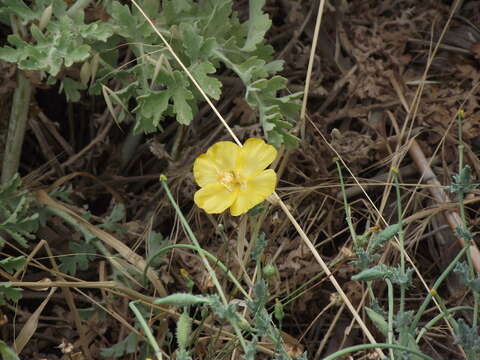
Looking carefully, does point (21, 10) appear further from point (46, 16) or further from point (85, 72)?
point (85, 72)

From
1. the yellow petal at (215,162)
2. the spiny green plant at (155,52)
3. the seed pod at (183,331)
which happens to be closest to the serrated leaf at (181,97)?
the spiny green plant at (155,52)

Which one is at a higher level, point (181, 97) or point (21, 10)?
point (21, 10)

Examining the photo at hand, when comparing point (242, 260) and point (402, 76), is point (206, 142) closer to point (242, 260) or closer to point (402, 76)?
point (242, 260)

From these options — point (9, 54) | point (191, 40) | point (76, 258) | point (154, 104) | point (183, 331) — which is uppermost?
point (9, 54)

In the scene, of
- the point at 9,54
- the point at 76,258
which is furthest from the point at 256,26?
the point at 76,258

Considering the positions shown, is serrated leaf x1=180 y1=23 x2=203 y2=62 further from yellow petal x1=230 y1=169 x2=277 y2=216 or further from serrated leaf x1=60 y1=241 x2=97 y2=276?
serrated leaf x1=60 y1=241 x2=97 y2=276

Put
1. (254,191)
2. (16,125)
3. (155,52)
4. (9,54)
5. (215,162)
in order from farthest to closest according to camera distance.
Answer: (16,125) < (155,52) < (9,54) < (215,162) < (254,191)
